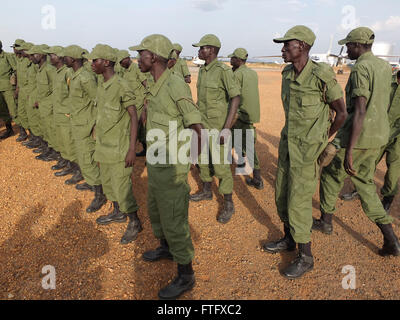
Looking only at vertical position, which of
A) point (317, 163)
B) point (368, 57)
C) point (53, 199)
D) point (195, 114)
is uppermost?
point (368, 57)

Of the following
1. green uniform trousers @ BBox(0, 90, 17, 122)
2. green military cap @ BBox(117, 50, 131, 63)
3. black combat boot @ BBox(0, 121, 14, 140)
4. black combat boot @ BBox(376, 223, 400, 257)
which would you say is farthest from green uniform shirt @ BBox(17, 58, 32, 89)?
black combat boot @ BBox(376, 223, 400, 257)

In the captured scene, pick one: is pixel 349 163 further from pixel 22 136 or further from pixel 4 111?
pixel 4 111

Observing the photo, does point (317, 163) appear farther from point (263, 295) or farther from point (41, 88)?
point (41, 88)

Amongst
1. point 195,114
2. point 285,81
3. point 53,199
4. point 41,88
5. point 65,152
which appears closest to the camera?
point 195,114

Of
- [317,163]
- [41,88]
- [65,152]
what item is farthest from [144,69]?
[41,88]

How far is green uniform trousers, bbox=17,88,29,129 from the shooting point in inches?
248

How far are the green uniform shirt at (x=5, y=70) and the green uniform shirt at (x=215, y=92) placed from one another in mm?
5692

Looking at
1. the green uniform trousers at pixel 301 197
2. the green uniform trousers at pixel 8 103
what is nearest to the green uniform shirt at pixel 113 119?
the green uniform trousers at pixel 301 197

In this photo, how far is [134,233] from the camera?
3260 millimetres

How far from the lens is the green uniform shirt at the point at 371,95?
263cm

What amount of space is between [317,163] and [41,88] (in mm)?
5246

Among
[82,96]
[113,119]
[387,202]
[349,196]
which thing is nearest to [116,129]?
[113,119]

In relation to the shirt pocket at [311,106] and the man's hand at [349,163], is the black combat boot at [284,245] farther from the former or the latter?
the shirt pocket at [311,106]

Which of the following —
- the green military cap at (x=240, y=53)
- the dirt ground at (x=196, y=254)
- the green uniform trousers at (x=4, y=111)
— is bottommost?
the dirt ground at (x=196, y=254)
